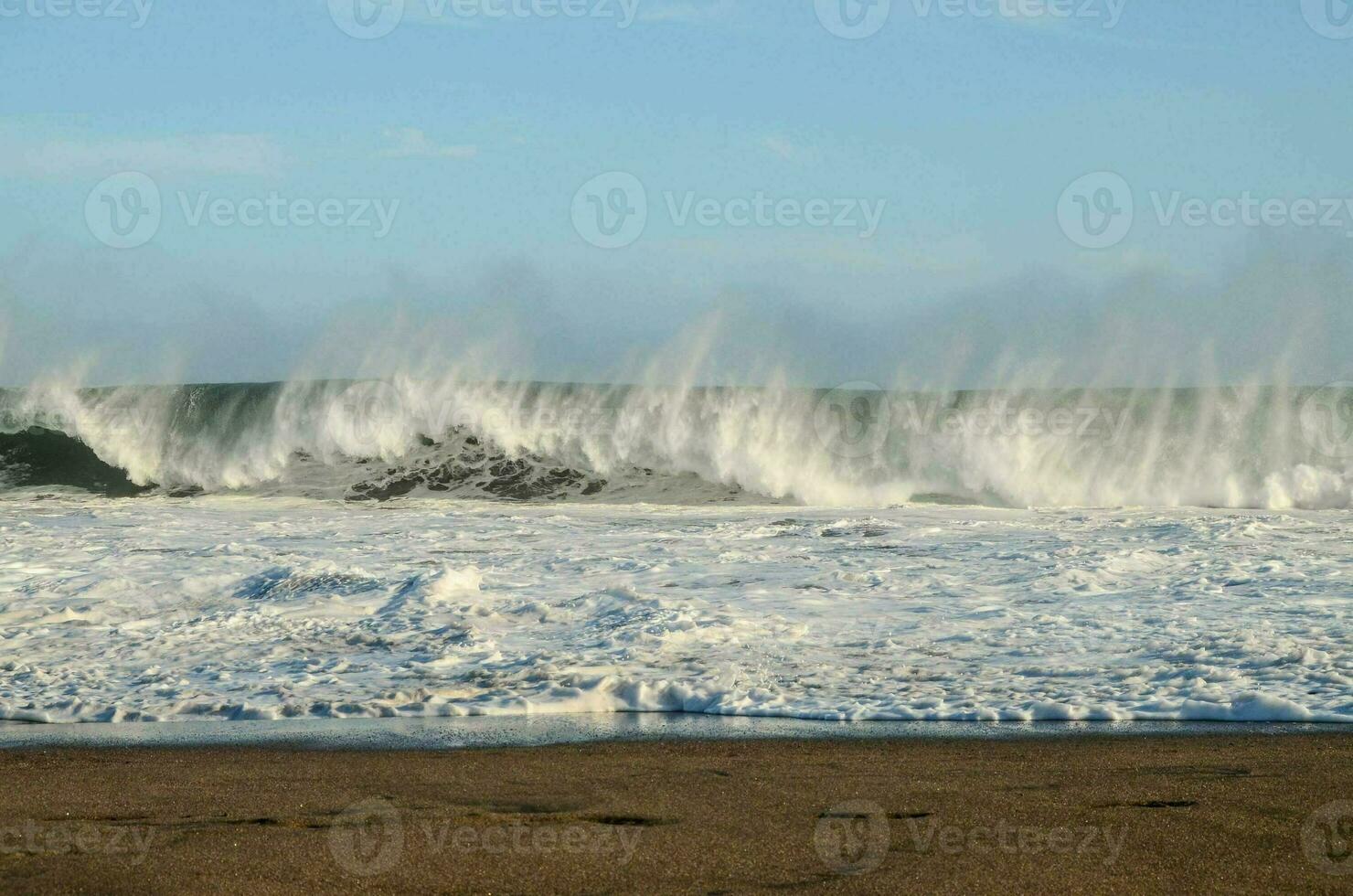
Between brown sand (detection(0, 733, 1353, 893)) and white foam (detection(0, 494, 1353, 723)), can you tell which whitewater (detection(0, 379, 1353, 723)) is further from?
brown sand (detection(0, 733, 1353, 893))

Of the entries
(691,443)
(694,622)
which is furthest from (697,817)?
(691,443)

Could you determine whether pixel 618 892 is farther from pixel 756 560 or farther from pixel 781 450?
pixel 781 450

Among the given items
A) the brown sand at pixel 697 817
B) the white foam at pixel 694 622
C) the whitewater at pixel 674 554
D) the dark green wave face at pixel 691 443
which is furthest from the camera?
the dark green wave face at pixel 691 443

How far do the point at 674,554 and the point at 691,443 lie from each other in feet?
32.4

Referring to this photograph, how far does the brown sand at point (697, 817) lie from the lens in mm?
3562

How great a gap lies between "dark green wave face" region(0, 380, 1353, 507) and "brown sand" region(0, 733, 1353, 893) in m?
13.0

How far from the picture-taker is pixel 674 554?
11398mm

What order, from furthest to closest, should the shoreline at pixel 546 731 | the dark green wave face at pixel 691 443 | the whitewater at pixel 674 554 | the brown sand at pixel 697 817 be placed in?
the dark green wave face at pixel 691 443 < the whitewater at pixel 674 554 < the shoreline at pixel 546 731 < the brown sand at pixel 697 817

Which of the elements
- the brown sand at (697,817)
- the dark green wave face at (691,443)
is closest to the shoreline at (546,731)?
the brown sand at (697,817)

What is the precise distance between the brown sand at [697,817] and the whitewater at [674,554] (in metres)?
0.92

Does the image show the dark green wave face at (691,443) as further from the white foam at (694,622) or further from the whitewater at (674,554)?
the white foam at (694,622)

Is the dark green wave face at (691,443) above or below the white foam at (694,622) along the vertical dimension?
above

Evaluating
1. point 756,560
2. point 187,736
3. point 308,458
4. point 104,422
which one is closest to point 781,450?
point 308,458

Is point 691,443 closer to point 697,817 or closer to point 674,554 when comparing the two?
point 674,554
